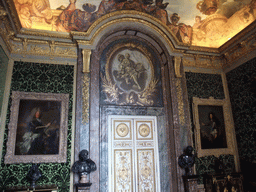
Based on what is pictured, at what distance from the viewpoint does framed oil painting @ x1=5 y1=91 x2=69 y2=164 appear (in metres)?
5.89

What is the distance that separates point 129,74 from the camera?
7523 millimetres

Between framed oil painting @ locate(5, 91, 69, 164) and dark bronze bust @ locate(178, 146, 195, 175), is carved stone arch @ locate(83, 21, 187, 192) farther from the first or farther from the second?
framed oil painting @ locate(5, 91, 69, 164)

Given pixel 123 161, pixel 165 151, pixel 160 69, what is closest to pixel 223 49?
pixel 160 69

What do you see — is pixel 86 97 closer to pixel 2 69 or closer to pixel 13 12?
pixel 2 69

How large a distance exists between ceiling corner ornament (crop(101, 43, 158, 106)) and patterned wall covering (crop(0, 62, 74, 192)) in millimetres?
1325

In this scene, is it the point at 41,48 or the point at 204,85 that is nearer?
the point at 41,48

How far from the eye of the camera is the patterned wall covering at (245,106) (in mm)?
7020

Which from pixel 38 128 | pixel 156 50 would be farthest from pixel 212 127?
pixel 38 128

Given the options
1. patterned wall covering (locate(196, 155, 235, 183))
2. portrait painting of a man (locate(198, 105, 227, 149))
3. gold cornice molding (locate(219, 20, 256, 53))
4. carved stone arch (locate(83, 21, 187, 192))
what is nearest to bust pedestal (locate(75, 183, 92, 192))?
carved stone arch (locate(83, 21, 187, 192))

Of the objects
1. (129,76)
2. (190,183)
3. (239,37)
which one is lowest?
(190,183)

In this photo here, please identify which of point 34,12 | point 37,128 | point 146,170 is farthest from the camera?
point 146,170

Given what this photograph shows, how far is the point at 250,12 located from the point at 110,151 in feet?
21.9

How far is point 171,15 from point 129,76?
2.86m

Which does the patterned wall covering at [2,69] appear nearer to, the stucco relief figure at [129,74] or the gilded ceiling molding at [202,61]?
the stucco relief figure at [129,74]
